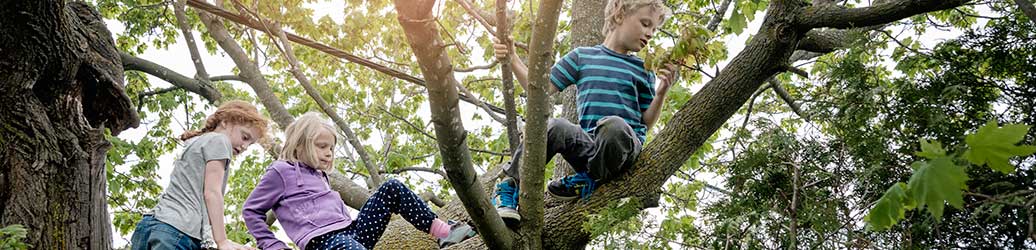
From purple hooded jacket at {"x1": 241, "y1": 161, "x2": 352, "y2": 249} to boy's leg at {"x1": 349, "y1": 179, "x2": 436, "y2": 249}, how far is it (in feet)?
0.24

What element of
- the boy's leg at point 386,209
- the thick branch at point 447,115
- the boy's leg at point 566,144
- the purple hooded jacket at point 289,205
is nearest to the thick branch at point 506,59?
the thick branch at point 447,115

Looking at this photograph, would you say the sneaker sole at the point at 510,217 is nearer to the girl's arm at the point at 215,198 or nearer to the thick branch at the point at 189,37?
the girl's arm at the point at 215,198

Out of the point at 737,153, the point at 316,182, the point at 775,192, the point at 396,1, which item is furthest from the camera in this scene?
the point at 316,182

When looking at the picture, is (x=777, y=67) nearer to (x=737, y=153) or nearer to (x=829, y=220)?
(x=737, y=153)

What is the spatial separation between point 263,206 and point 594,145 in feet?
4.55

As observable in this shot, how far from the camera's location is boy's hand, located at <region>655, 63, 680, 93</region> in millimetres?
3494

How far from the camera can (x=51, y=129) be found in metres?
3.48

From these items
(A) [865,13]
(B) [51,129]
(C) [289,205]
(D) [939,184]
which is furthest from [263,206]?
(D) [939,184]

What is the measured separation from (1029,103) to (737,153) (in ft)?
3.27

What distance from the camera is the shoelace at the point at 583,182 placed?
3.78 m

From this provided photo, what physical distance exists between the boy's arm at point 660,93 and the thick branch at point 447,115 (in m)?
0.91

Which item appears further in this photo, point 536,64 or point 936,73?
point 936,73

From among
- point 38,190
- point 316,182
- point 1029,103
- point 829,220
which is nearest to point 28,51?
point 38,190

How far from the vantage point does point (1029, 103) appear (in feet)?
8.55
